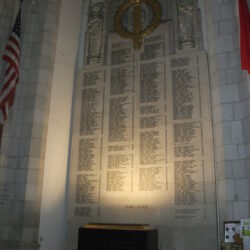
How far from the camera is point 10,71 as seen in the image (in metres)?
7.45

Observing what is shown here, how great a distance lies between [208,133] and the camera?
684cm

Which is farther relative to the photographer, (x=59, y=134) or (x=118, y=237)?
(x=59, y=134)

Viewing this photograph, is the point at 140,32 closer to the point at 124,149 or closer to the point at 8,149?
the point at 124,149

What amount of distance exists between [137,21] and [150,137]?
307 cm

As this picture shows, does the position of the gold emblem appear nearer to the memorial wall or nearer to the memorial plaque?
the memorial wall

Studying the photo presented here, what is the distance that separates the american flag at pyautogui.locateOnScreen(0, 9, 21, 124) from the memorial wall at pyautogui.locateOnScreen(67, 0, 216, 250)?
1630 millimetres

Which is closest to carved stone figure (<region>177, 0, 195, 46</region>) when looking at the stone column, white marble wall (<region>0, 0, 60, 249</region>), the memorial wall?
the memorial wall

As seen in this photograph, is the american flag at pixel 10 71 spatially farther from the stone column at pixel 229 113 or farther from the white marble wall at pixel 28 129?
the stone column at pixel 229 113

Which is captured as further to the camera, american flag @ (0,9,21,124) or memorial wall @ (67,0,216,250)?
american flag @ (0,9,21,124)

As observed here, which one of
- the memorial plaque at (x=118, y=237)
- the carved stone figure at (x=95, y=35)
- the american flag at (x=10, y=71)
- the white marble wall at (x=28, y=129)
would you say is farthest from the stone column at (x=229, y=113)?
the american flag at (x=10, y=71)

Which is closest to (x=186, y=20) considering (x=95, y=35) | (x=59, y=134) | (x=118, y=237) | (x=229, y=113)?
(x=95, y=35)

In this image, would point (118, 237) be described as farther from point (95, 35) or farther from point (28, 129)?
point (95, 35)

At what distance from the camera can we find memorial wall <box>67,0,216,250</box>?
6.72m

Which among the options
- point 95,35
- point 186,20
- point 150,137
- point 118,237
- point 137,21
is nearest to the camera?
point 118,237
